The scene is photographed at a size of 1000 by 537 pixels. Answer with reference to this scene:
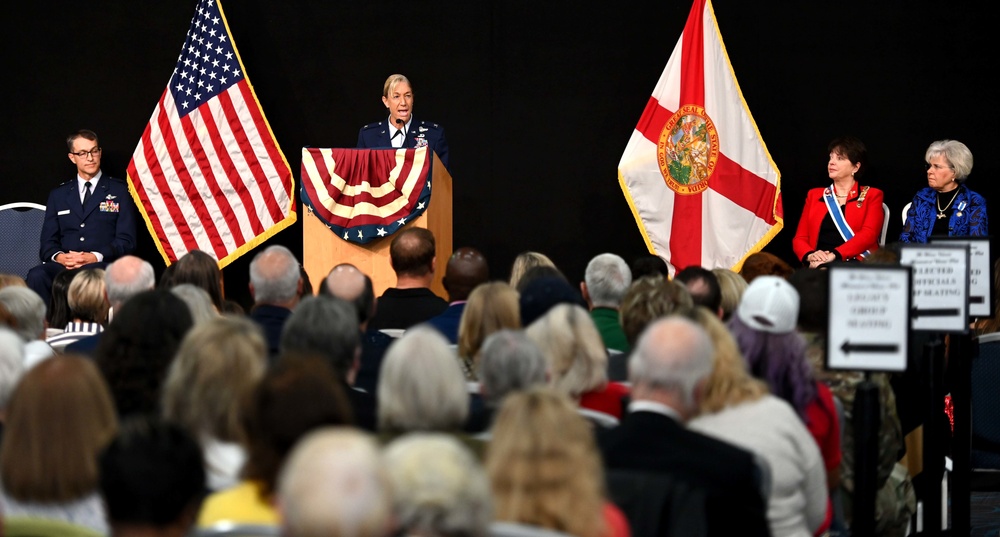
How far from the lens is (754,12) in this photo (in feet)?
27.3

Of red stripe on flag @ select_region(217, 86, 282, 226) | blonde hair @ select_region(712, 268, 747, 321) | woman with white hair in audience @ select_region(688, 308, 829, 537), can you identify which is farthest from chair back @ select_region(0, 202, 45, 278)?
woman with white hair in audience @ select_region(688, 308, 829, 537)

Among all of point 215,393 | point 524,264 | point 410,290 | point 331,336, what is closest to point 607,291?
point 524,264

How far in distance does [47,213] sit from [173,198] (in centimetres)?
78

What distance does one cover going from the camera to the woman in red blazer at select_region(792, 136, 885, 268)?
7.50 metres

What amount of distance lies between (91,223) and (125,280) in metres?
3.75

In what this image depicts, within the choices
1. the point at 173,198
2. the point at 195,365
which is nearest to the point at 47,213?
the point at 173,198

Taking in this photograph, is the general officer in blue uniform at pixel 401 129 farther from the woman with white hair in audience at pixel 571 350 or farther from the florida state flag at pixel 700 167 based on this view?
the woman with white hair in audience at pixel 571 350

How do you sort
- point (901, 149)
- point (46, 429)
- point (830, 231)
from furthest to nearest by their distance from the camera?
point (901, 149)
point (830, 231)
point (46, 429)

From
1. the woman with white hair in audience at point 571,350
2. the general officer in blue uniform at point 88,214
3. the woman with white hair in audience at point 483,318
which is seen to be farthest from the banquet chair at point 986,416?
the general officer in blue uniform at point 88,214

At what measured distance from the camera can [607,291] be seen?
4621mm

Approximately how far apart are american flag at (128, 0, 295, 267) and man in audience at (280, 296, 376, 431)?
15.7 ft

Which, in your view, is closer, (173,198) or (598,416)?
(598,416)

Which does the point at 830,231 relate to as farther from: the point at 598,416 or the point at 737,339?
the point at 598,416

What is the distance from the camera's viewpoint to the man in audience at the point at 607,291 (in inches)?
180
